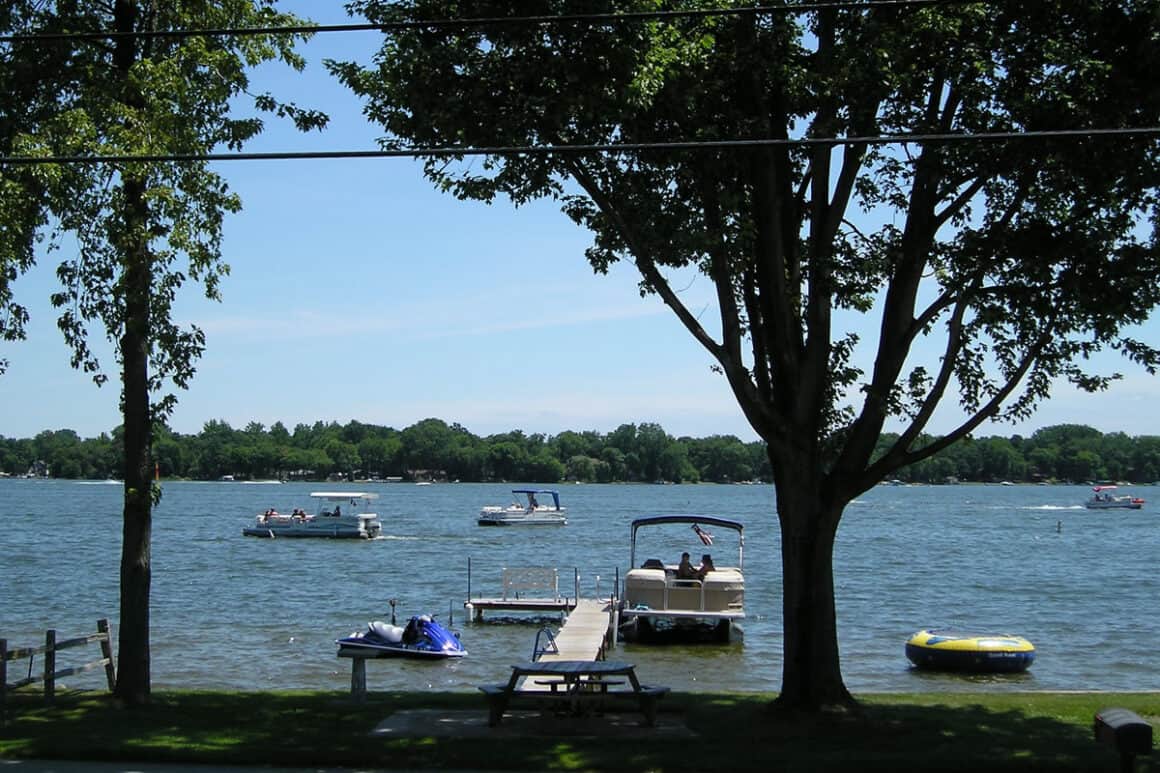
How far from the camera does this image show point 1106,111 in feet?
42.7

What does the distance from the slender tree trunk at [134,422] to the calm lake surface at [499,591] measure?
8.28 meters

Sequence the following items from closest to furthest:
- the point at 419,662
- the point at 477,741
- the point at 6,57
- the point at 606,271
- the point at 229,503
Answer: the point at 477,741 < the point at 6,57 < the point at 606,271 < the point at 419,662 < the point at 229,503

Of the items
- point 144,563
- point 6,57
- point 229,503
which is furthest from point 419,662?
point 229,503

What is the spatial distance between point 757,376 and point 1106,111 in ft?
15.5

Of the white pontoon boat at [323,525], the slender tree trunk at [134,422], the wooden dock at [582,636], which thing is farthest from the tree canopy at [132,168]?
the white pontoon boat at [323,525]

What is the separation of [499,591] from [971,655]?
22176 mm

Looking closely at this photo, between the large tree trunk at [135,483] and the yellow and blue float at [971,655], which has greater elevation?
the large tree trunk at [135,483]

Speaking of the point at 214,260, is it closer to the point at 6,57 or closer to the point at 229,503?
the point at 6,57

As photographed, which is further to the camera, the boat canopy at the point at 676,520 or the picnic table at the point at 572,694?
the boat canopy at the point at 676,520

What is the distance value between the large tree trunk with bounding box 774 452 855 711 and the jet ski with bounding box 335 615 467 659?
14062 mm

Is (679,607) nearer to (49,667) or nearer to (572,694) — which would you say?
(572,694)

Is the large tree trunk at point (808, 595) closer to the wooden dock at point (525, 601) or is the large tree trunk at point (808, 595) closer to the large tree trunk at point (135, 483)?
the large tree trunk at point (135, 483)

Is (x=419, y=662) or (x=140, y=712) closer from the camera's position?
(x=140, y=712)

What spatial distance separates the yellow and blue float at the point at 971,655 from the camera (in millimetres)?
26922
